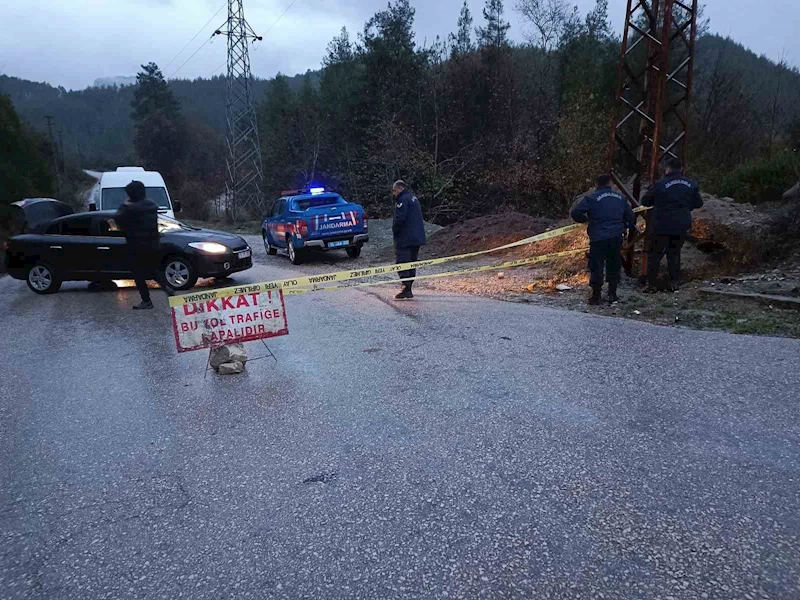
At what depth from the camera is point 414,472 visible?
3658 millimetres

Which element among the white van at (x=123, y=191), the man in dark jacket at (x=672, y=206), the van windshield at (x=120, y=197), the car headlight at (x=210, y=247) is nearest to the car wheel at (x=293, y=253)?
the white van at (x=123, y=191)

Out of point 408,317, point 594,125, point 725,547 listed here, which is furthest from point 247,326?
point 594,125

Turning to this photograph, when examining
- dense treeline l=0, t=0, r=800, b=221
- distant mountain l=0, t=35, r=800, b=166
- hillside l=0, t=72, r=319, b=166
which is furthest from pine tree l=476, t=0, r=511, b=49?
hillside l=0, t=72, r=319, b=166

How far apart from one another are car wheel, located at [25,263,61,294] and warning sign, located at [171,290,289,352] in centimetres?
728

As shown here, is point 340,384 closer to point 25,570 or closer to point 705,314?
point 25,570

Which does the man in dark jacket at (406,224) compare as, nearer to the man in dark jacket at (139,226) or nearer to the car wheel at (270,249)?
the man in dark jacket at (139,226)

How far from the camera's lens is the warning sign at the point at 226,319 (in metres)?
5.72

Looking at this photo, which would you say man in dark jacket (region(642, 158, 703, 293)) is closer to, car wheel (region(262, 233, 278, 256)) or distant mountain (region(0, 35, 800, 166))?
car wheel (region(262, 233, 278, 256))

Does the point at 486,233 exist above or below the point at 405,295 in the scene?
above

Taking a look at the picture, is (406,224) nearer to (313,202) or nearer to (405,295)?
(405,295)

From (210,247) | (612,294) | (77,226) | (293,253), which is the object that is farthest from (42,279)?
(612,294)

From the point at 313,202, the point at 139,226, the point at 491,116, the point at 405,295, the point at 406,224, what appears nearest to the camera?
the point at 139,226

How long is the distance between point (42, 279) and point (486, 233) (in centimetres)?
1077

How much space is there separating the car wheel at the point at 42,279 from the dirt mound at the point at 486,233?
30.1 ft
